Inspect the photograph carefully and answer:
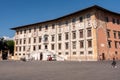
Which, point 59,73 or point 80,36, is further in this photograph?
point 80,36

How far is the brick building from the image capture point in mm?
39800

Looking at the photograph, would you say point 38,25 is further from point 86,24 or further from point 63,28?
point 86,24

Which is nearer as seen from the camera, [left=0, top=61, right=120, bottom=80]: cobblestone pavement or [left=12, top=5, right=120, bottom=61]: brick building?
[left=0, top=61, right=120, bottom=80]: cobblestone pavement

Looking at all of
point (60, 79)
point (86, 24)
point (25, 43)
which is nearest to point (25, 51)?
point (25, 43)

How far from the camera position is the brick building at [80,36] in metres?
39.8

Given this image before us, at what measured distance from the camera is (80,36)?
42.9 meters

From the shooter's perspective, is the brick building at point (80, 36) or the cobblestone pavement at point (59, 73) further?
the brick building at point (80, 36)

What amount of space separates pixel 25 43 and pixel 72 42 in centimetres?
1949

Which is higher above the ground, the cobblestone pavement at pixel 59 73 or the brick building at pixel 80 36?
the brick building at pixel 80 36

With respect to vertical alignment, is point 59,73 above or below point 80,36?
below

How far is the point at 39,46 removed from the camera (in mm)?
53656

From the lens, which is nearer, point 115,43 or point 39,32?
Result: point 115,43

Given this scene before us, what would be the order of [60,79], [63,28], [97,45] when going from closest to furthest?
1. [60,79]
2. [97,45]
3. [63,28]

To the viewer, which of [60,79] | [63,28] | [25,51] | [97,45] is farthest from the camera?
[25,51]
